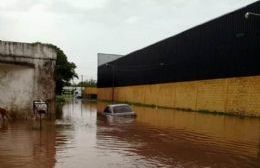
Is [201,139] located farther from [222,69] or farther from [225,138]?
[222,69]

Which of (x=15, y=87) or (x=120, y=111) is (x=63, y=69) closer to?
(x=120, y=111)

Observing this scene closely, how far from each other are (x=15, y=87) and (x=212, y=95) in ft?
71.7

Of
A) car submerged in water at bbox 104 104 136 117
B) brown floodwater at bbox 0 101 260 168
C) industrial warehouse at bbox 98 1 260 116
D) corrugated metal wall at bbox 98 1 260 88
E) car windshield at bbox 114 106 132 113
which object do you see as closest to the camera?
brown floodwater at bbox 0 101 260 168

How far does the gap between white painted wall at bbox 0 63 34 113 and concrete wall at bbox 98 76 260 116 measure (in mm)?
16930

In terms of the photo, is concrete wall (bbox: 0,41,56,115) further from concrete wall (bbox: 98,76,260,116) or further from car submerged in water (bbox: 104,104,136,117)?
concrete wall (bbox: 98,76,260,116)

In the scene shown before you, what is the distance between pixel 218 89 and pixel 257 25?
26.2 ft

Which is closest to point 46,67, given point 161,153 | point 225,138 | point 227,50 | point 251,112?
point 225,138

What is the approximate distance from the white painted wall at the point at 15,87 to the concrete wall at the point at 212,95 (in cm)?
1693

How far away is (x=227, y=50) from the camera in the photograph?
40.6m

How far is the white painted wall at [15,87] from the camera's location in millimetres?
25250

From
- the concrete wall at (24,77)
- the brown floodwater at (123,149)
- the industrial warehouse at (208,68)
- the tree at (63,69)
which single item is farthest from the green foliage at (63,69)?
the brown floodwater at (123,149)

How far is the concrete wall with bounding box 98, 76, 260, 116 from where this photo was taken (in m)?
35.8

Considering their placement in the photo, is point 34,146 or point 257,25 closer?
point 34,146

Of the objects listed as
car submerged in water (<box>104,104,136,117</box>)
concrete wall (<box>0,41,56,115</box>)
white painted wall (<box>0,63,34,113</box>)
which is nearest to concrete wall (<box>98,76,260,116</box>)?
car submerged in water (<box>104,104,136,117</box>)
